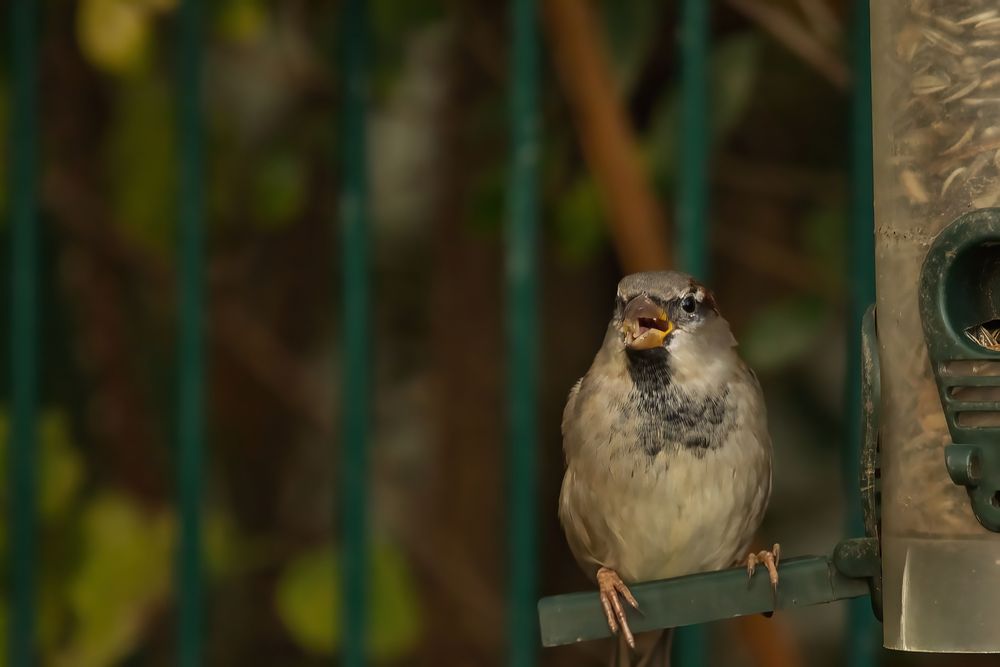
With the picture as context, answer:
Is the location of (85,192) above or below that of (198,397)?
above

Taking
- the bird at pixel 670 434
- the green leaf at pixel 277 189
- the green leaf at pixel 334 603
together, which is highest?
the green leaf at pixel 277 189

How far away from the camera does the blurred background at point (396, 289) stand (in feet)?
7.36

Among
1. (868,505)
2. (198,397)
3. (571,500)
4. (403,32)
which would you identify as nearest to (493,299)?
(403,32)

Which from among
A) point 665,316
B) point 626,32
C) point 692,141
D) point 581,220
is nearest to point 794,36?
point 626,32

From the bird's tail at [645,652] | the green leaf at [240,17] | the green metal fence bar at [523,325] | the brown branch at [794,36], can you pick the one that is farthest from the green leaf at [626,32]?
the bird's tail at [645,652]

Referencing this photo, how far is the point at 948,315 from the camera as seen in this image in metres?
1.31

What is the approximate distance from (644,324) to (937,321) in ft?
1.23

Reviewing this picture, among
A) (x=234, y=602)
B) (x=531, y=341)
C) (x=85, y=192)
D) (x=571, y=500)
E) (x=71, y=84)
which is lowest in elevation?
(x=234, y=602)

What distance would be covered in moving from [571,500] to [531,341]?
0.81ft

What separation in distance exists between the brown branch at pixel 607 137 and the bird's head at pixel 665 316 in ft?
1.52

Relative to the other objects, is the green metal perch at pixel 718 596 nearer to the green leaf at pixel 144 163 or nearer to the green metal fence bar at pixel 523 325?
the green metal fence bar at pixel 523 325

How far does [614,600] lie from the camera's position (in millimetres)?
1489

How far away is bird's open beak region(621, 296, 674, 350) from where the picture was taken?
162 cm

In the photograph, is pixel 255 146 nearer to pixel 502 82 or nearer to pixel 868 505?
pixel 502 82
